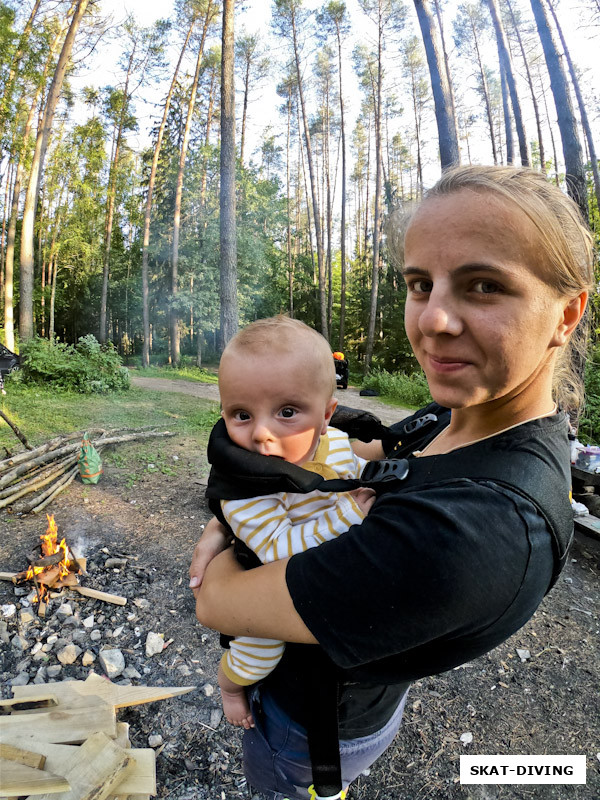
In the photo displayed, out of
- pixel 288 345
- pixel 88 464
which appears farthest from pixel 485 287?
pixel 88 464

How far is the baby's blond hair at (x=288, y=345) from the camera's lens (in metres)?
1.21

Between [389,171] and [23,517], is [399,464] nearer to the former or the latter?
[23,517]

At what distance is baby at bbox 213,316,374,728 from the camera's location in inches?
41.3

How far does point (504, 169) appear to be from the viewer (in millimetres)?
955

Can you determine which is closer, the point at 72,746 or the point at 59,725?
the point at 72,746

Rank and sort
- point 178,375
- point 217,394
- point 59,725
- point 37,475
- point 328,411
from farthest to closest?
point 178,375, point 217,394, point 37,475, point 59,725, point 328,411

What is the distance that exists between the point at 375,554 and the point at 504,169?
815 millimetres

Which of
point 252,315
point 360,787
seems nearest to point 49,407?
point 360,787

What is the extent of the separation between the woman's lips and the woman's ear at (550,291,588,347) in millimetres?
205

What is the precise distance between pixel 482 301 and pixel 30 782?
2.20 m

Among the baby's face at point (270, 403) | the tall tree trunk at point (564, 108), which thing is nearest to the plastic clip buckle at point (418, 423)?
the baby's face at point (270, 403)

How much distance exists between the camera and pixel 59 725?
7.25ft

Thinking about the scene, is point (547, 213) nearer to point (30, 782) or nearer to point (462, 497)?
point (462, 497)

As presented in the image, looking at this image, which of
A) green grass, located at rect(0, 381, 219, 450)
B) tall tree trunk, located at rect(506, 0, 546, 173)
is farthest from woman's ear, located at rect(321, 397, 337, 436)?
tall tree trunk, located at rect(506, 0, 546, 173)
